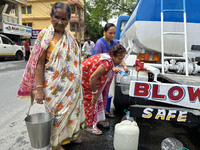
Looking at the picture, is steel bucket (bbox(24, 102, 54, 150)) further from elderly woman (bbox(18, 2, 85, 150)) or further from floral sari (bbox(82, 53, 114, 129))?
floral sari (bbox(82, 53, 114, 129))

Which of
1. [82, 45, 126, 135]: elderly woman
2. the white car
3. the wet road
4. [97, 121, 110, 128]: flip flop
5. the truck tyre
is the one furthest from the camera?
the truck tyre

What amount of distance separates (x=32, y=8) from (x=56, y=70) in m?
30.1

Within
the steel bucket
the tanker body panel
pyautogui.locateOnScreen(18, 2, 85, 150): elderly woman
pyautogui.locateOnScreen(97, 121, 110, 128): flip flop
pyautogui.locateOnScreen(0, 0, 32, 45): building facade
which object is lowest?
pyautogui.locateOnScreen(97, 121, 110, 128): flip flop

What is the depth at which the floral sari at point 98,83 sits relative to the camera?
2.14 m

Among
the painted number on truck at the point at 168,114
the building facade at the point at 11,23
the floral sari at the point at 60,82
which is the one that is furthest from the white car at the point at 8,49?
the painted number on truck at the point at 168,114

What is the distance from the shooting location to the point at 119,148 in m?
2.01

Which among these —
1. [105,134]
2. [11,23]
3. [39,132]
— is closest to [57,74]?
[39,132]

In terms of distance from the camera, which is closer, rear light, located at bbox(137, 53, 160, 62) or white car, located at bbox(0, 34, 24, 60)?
rear light, located at bbox(137, 53, 160, 62)

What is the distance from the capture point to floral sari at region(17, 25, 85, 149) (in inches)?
66.4

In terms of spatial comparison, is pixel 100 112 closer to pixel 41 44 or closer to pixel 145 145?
pixel 145 145

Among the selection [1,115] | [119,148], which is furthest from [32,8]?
[119,148]

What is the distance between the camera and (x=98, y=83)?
2244 millimetres

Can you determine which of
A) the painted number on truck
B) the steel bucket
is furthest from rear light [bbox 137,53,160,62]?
the steel bucket

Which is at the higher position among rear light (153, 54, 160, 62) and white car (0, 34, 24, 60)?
white car (0, 34, 24, 60)
